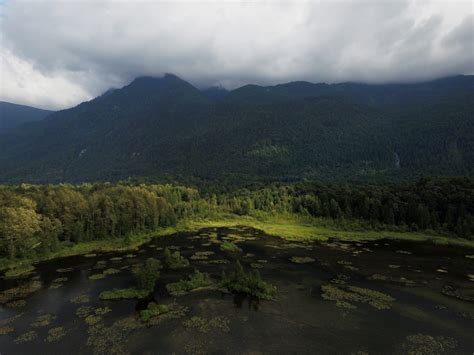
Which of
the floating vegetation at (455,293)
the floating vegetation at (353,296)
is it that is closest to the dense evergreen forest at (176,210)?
the floating vegetation at (455,293)

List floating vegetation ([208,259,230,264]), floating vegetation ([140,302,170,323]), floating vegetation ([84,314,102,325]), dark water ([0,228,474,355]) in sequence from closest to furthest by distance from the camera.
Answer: dark water ([0,228,474,355]) → floating vegetation ([84,314,102,325]) → floating vegetation ([140,302,170,323]) → floating vegetation ([208,259,230,264])

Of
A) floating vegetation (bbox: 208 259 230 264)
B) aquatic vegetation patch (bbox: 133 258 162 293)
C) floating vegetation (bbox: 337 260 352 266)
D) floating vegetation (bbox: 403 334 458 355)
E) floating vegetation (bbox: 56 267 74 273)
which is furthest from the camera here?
floating vegetation (bbox: 208 259 230 264)

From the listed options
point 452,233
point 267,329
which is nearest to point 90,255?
point 267,329

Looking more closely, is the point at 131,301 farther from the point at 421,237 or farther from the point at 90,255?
the point at 421,237

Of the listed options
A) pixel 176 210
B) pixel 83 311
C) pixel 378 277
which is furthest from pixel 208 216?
pixel 83 311

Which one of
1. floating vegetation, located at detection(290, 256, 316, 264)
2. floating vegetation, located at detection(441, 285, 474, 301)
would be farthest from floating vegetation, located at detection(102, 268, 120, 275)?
floating vegetation, located at detection(441, 285, 474, 301)

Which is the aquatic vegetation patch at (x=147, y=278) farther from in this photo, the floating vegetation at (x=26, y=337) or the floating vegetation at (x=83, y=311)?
the floating vegetation at (x=26, y=337)

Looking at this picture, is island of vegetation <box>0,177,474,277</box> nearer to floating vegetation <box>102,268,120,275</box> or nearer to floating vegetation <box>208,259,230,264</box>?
floating vegetation <box>208,259,230,264</box>
